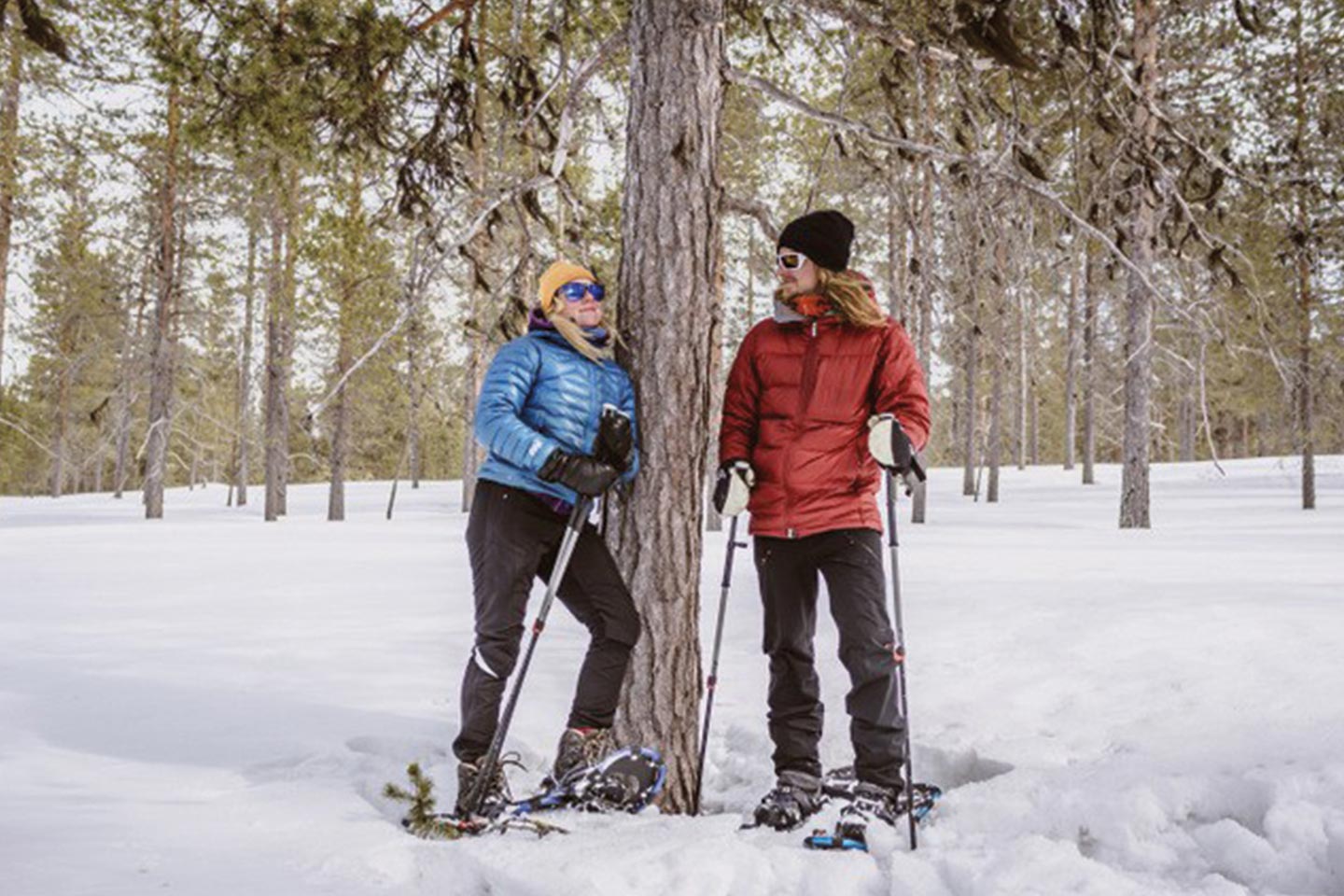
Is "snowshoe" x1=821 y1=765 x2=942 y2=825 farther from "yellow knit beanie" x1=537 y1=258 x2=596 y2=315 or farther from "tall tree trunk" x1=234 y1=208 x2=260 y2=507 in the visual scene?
"tall tree trunk" x1=234 y1=208 x2=260 y2=507

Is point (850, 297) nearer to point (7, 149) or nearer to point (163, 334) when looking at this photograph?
point (7, 149)

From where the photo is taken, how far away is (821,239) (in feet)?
12.2

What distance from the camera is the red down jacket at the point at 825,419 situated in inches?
141

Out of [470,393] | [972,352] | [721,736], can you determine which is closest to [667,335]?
[721,736]

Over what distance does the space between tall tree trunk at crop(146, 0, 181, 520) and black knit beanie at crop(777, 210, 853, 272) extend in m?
17.2

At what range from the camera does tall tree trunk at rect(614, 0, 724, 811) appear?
388cm

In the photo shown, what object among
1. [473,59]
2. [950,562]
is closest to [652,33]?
[473,59]

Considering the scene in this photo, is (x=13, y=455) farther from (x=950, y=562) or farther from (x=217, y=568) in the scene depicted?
(x=950, y=562)

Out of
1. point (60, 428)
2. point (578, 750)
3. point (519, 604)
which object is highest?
point (60, 428)

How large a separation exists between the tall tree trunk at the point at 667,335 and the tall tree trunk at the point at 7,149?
13.0 metres

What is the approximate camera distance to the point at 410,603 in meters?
8.17

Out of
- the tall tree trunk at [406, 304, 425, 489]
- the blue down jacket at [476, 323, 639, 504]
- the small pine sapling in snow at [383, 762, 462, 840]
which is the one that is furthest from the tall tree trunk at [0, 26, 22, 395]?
the small pine sapling in snow at [383, 762, 462, 840]

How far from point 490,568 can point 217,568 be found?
27.9ft

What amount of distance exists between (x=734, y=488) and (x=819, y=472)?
338 mm
